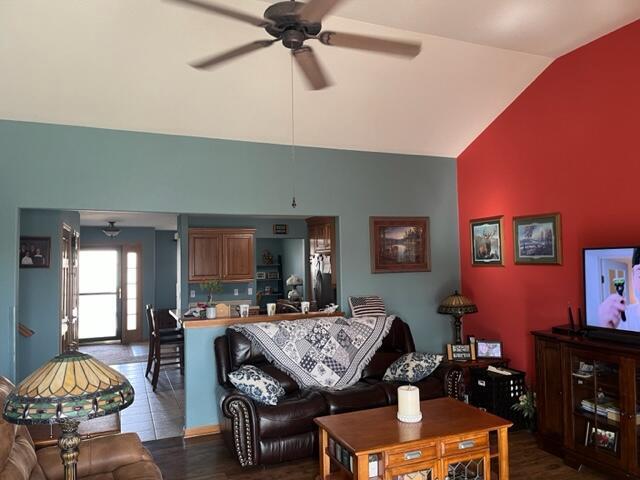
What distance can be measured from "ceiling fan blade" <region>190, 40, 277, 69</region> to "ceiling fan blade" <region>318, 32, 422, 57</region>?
0.31 meters

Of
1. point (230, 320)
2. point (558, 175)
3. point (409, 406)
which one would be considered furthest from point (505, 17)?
point (230, 320)

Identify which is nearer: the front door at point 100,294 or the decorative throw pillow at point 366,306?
the decorative throw pillow at point 366,306

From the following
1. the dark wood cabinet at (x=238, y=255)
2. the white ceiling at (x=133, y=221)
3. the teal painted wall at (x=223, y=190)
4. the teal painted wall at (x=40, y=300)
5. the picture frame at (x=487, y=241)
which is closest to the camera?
the teal painted wall at (x=223, y=190)

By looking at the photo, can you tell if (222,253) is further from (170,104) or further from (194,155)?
(170,104)

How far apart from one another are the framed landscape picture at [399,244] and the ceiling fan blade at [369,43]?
2.79 meters

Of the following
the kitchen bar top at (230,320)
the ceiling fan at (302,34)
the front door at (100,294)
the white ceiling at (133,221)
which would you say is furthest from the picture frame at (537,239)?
the front door at (100,294)

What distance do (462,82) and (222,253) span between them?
4507mm

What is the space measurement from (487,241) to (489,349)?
114 cm

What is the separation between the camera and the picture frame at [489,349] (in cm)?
481

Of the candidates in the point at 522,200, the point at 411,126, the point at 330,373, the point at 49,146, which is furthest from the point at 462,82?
the point at 49,146

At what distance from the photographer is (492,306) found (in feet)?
16.8

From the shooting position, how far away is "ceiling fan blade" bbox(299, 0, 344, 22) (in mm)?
2107

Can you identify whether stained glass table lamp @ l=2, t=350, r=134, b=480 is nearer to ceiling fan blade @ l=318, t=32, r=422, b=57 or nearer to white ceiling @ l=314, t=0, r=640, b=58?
ceiling fan blade @ l=318, t=32, r=422, b=57

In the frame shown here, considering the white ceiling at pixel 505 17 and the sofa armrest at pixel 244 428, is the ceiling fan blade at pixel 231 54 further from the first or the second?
the sofa armrest at pixel 244 428
